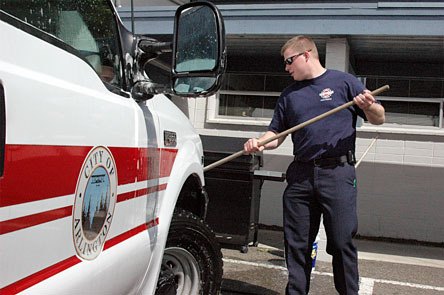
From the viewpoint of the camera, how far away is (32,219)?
4.60 ft

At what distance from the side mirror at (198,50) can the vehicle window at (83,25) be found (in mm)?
310

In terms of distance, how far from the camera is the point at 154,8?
7008 millimetres

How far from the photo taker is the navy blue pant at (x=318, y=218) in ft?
10.8

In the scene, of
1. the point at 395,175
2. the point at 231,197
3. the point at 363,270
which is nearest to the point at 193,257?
the point at 231,197

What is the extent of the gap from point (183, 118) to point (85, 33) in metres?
1.08

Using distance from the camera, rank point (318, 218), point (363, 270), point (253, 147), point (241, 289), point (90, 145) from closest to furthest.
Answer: point (90, 145) → point (253, 147) → point (318, 218) → point (241, 289) → point (363, 270)

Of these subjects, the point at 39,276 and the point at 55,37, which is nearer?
the point at 39,276

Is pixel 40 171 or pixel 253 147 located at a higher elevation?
pixel 253 147

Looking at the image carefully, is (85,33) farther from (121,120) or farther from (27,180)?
(27,180)

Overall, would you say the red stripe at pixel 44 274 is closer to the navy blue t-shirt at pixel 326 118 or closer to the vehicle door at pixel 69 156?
the vehicle door at pixel 69 156

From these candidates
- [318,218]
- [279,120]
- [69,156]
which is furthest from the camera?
[279,120]

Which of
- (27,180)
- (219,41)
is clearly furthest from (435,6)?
(27,180)

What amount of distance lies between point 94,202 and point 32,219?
37cm

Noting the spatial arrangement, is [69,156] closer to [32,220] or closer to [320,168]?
[32,220]
